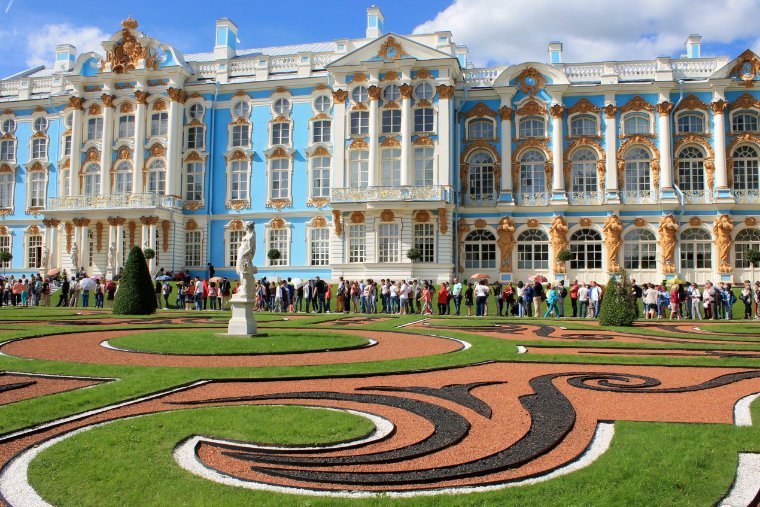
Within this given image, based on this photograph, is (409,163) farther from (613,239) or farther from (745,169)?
(745,169)

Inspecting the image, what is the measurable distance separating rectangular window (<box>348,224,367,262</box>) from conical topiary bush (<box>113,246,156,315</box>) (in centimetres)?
1558

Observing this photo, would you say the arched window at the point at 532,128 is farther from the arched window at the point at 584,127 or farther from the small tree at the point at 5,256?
the small tree at the point at 5,256

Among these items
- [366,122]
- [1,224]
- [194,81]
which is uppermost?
[194,81]

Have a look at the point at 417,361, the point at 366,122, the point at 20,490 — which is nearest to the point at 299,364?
the point at 417,361

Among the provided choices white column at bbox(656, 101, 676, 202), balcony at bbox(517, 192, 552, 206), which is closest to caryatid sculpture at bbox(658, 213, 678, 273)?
white column at bbox(656, 101, 676, 202)

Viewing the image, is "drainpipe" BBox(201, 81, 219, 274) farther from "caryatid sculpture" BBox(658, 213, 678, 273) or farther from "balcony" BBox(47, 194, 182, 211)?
"caryatid sculpture" BBox(658, 213, 678, 273)

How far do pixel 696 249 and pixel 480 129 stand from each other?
15.2 m

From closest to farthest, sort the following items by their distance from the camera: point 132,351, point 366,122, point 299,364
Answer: point 299,364
point 132,351
point 366,122

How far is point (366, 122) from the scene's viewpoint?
41.1m

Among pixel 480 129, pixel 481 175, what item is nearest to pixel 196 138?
pixel 480 129

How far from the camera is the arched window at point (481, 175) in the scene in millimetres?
41812

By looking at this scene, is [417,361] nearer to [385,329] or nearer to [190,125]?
[385,329]

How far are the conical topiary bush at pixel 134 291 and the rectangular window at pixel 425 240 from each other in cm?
1768

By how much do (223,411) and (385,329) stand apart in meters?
12.2
